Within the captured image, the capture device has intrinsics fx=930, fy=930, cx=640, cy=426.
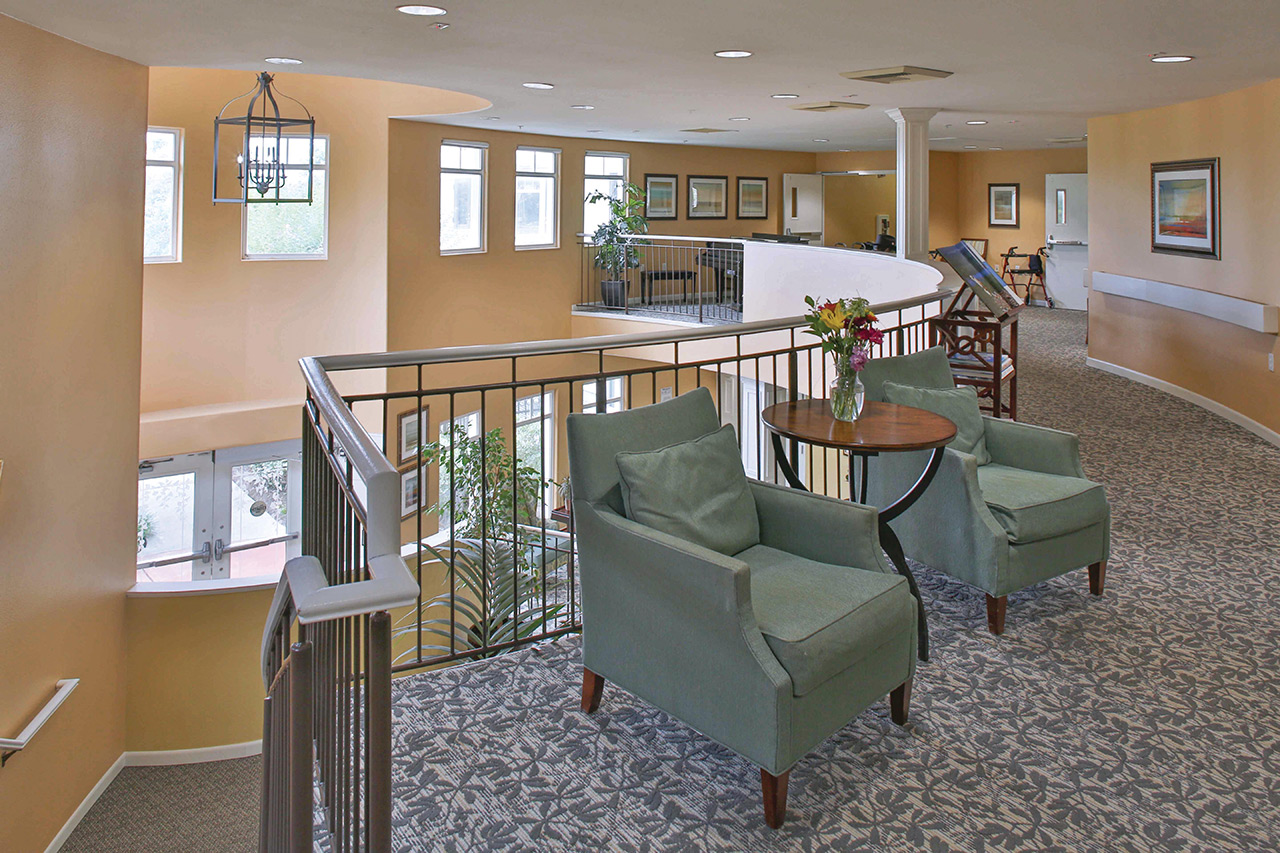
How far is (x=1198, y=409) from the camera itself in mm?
7754

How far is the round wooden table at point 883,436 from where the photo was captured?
117 inches

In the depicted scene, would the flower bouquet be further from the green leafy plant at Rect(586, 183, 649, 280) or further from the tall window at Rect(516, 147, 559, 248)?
the green leafy plant at Rect(586, 183, 649, 280)

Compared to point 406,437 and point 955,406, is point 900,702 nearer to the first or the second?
point 955,406

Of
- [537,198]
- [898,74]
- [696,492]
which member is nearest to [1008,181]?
[537,198]

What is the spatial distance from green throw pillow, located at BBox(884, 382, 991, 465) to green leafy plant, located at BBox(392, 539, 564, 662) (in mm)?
1618

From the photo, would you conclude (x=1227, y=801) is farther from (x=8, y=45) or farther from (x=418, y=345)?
(x=418, y=345)

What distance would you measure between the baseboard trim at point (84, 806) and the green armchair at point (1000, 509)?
16.4ft

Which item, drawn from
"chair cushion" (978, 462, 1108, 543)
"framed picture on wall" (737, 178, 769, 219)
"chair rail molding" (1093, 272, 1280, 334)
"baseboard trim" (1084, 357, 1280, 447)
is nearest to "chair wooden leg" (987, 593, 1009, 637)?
"chair cushion" (978, 462, 1108, 543)

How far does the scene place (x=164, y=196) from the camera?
9445 millimetres

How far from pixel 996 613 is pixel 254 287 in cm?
909

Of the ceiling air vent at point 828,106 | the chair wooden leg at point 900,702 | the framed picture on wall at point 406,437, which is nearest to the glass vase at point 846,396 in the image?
the chair wooden leg at point 900,702

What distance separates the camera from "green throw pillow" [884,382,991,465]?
12.4 ft

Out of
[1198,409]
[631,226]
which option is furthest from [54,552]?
[631,226]

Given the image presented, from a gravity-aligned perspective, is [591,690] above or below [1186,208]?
below
